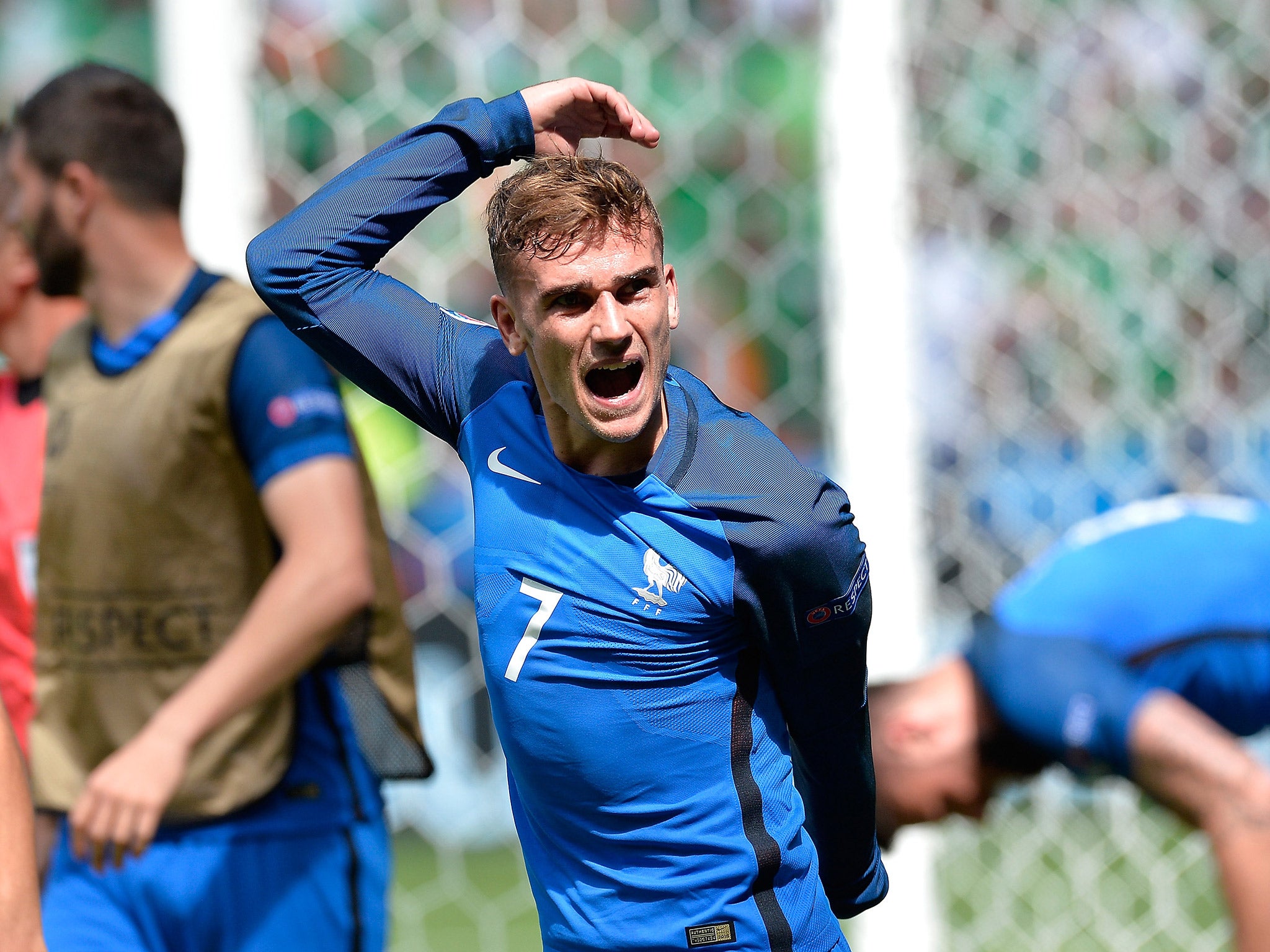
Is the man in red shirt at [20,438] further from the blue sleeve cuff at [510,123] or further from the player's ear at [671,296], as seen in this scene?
the player's ear at [671,296]

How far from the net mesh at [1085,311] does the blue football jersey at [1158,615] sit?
110 centimetres

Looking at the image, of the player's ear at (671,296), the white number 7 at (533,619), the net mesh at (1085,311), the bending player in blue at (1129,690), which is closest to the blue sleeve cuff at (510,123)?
the player's ear at (671,296)

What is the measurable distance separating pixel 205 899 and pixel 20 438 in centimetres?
97

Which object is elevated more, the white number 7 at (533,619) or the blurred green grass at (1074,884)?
the white number 7 at (533,619)

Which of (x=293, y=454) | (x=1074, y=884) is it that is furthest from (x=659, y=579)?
(x=1074, y=884)

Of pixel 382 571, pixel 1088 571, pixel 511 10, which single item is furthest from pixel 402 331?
pixel 511 10

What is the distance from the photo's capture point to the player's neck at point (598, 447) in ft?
4.72

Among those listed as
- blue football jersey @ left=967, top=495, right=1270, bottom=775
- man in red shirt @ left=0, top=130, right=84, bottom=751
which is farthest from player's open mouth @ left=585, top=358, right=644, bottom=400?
man in red shirt @ left=0, top=130, right=84, bottom=751

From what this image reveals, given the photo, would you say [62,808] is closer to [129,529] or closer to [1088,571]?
[129,529]

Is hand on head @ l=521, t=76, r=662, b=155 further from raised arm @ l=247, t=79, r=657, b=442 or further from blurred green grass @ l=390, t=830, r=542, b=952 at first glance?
blurred green grass @ l=390, t=830, r=542, b=952

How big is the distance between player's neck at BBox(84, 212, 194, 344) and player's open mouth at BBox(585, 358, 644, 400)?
3.70ft

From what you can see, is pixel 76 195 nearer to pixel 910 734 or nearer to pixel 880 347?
pixel 910 734

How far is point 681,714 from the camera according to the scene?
1.41m

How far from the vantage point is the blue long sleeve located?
61.8 inches
